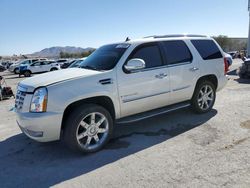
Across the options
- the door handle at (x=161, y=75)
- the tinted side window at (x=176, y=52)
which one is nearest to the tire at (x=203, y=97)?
the tinted side window at (x=176, y=52)

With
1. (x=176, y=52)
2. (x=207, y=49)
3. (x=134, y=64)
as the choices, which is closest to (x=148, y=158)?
(x=134, y=64)

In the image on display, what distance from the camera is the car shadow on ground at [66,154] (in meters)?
3.85

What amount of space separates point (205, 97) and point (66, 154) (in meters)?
3.65

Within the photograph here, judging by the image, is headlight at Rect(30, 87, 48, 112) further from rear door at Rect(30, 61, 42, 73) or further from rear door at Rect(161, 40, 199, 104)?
rear door at Rect(30, 61, 42, 73)

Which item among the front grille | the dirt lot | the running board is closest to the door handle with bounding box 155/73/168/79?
the running board

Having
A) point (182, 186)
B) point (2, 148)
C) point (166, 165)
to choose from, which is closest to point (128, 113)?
point (166, 165)

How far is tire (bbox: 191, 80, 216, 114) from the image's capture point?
623 centimetres

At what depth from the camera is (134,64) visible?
4.75 metres

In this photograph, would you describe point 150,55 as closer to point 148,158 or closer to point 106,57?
point 106,57

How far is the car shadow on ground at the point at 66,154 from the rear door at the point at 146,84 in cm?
54

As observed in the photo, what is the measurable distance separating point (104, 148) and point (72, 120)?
86 centimetres

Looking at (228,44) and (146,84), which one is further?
(228,44)

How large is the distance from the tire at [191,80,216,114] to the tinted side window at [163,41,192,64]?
0.76 metres

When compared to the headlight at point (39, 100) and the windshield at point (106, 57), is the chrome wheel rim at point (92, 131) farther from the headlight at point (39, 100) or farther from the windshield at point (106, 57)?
the windshield at point (106, 57)
